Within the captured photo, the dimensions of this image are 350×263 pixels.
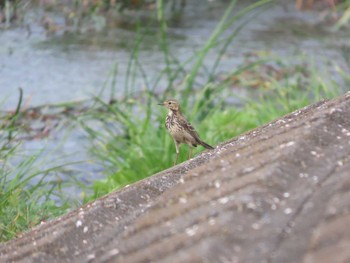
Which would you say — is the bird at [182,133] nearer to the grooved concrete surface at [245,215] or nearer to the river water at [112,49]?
the river water at [112,49]

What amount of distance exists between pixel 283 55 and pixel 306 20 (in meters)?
1.89

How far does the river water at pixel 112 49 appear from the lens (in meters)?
8.72

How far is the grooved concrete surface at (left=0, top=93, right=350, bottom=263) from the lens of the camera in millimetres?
1849

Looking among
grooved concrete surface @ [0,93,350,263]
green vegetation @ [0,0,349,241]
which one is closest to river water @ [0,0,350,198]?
green vegetation @ [0,0,349,241]

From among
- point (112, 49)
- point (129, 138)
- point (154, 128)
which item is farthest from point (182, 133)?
point (112, 49)

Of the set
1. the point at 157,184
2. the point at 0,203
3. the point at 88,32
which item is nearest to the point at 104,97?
the point at 88,32

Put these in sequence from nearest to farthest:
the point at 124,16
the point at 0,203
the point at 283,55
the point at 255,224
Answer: the point at 255,224 < the point at 0,203 < the point at 283,55 < the point at 124,16

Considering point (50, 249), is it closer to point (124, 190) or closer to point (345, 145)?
point (124, 190)

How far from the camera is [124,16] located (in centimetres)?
1137

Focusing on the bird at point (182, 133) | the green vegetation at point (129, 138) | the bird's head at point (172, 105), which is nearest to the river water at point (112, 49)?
the green vegetation at point (129, 138)

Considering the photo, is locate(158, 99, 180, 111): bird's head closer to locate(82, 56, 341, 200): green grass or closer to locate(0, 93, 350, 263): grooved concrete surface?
locate(82, 56, 341, 200): green grass

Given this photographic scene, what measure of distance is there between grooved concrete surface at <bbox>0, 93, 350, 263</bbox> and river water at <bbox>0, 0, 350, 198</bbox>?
499 cm

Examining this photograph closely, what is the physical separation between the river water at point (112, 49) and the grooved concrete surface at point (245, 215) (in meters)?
4.99

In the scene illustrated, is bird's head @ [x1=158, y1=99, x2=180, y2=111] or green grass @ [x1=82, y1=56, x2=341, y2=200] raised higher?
bird's head @ [x1=158, y1=99, x2=180, y2=111]
